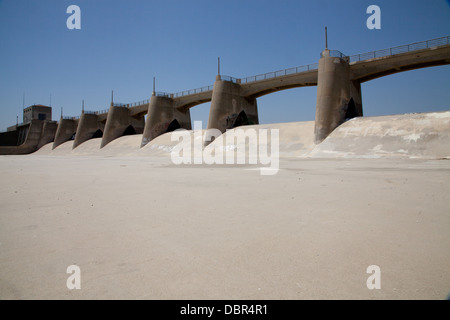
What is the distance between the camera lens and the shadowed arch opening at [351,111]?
22469mm

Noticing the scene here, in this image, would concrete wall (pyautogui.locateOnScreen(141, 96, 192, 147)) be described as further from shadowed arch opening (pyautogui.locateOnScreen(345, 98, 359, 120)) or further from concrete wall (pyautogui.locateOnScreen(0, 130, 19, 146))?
concrete wall (pyautogui.locateOnScreen(0, 130, 19, 146))

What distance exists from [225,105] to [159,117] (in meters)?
12.2

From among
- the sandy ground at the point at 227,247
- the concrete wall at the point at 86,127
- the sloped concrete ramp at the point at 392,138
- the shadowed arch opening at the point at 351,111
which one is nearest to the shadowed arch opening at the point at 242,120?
the shadowed arch opening at the point at 351,111

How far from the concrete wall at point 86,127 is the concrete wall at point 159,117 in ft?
64.8

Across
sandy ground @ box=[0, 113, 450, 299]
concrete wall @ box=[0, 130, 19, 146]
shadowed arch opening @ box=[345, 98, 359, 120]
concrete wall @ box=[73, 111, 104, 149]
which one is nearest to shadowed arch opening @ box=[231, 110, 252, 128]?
shadowed arch opening @ box=[345, 98, 359, 120]

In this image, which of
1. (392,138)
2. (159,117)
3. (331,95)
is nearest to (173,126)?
(159,117)

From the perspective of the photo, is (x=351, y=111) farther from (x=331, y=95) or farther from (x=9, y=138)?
(x=9, y=138)

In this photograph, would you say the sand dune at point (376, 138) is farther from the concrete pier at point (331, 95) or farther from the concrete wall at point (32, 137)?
the concrete wall at point (32, 137)

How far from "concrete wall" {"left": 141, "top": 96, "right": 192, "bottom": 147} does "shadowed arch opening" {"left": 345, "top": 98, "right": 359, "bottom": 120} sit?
954 inches

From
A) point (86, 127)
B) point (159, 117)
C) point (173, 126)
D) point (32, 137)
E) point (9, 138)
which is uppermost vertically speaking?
point (86, 127)

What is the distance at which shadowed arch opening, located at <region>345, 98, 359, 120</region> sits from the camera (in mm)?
22469

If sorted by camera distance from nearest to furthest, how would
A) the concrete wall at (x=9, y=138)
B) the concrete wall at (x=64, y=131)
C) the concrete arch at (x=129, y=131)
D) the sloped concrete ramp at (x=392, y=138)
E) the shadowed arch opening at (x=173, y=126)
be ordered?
1. the sloped concrete ramp at (x=392, y=138)
2. the shadowed arch opening at (x=173, y=126)
3. the concrete arch at (x=129, y=131)
4. the concrete wall at (x=64, y=131)
5. the concrete wall at (x=9, y=138)

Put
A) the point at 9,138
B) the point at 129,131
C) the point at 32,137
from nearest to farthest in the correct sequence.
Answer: the point at 129,131, the point at 32,137, the point at 9,138

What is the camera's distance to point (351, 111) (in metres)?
22.9
